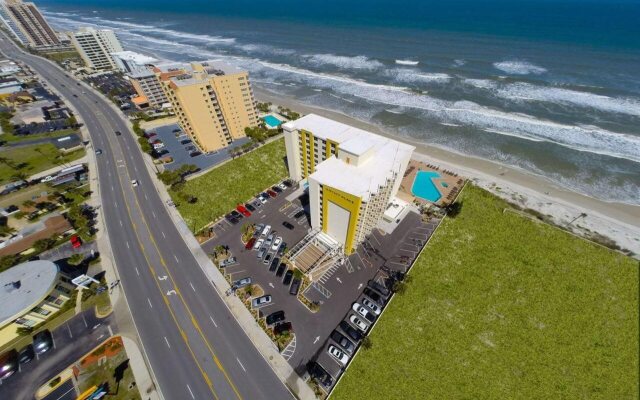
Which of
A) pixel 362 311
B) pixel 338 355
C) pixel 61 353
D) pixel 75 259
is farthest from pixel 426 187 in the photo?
pixel 75 259

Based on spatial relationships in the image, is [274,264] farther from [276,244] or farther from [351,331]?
[351,331]

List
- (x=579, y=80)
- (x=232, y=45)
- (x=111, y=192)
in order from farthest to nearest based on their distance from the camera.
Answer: (x=232, y=45) < (x=579, y=80) < (x=111, y=192)

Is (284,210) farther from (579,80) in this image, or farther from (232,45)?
(232,45)

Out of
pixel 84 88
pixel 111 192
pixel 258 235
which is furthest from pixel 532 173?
pixel 84 88

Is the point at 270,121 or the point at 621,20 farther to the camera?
the point at 621,20

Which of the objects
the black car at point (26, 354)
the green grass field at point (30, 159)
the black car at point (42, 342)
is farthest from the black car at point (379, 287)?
the green grass field at point (30, 159)
